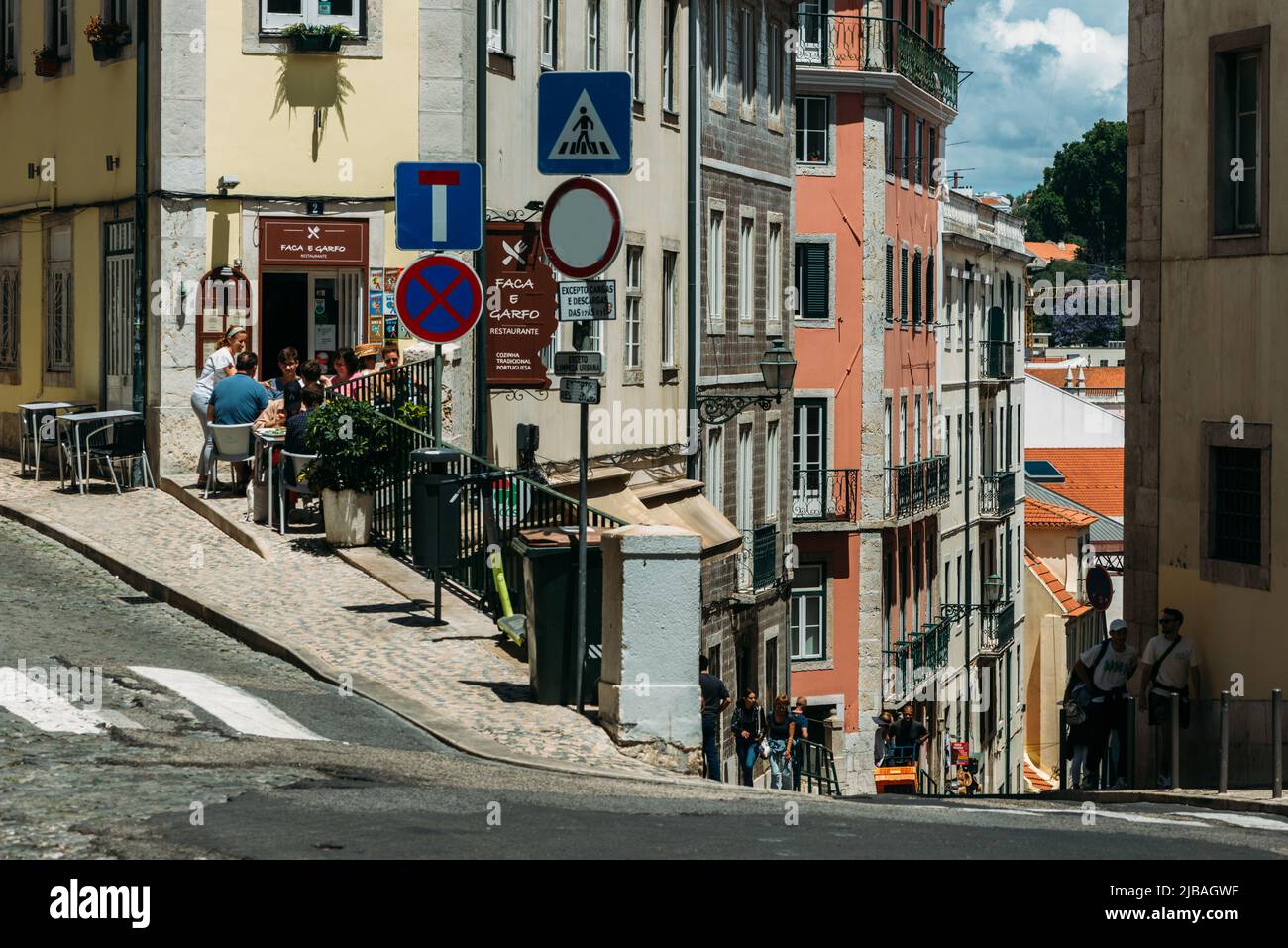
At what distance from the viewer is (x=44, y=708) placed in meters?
12.2

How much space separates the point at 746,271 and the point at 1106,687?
52.0 feet

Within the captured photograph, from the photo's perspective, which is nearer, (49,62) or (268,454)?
Answer: (268,454)

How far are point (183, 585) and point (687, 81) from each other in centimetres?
1635

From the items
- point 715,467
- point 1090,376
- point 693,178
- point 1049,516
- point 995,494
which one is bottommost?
point 1049,516

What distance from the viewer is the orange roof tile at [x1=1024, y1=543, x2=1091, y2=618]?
67.1 metres

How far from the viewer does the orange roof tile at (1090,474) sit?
261 feet

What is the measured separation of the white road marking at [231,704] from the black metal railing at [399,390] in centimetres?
544

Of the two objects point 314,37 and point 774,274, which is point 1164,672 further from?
point 774,274

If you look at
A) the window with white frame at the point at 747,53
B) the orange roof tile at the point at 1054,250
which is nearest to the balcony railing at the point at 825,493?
the window with white frame at the point at 747,53

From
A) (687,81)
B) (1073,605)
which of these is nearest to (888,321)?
(687,81)

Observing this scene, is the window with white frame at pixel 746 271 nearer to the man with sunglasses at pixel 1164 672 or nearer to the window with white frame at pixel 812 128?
the window with white frame at pixel 812 128

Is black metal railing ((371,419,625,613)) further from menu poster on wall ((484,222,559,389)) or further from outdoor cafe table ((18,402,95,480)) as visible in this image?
outdoor cafe table ((18,402,95,480))

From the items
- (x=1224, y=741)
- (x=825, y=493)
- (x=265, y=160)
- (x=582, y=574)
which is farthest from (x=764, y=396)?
(x=582, y=574)

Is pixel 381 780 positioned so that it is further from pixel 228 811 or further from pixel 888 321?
pixel 888 321
